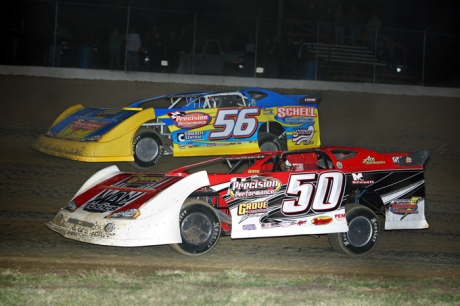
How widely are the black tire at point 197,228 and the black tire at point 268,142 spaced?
503 cm

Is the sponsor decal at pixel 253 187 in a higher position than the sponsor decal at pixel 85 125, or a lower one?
lower

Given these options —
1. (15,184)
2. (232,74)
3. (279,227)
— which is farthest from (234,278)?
(232,74)

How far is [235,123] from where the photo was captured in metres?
11.5

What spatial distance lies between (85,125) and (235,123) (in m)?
2.61

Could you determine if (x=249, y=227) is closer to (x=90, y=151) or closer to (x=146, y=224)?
(x=146, y=224)

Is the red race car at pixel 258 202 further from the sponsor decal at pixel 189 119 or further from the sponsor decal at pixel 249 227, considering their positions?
the sponsor decal at pixel 189 119

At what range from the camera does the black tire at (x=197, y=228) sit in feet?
22.0

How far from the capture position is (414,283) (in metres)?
6.25

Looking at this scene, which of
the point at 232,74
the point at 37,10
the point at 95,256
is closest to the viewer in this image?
the point at 95,256

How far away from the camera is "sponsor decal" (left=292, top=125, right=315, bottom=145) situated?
12.2m

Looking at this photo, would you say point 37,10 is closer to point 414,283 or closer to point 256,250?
point 256,250

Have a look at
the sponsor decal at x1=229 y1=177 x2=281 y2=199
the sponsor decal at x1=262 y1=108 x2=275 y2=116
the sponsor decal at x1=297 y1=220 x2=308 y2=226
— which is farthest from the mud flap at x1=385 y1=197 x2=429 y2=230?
the sponsor decal at x1=262 y1=108 x2=275 y2=116

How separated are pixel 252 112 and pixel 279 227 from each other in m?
4.76

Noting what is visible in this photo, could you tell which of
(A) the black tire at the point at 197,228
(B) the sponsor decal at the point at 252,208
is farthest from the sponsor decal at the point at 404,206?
(A) the black tire at the point at 197,228
